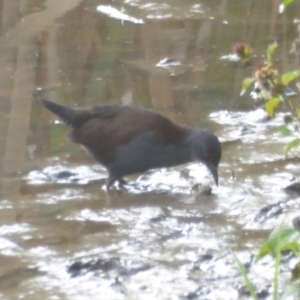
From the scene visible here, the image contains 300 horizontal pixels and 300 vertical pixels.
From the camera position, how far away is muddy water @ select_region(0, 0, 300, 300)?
414 cm

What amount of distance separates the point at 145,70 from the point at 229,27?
1.78 metres

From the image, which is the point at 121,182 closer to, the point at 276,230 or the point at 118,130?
the point at 118,130

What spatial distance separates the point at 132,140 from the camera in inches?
239

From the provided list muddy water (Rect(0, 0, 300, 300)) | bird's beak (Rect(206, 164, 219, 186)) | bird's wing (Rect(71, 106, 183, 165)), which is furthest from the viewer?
bird's wing (Rect(71, 106, 183, 165))

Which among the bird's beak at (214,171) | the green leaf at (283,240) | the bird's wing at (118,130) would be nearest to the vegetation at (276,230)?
the green leaf at (283,240)

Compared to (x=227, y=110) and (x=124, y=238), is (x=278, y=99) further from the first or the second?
(x=227, y=110)

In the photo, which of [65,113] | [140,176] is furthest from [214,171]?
[65,113]

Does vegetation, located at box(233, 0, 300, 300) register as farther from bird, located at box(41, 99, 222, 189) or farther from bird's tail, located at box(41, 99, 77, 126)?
bird's tail, located at box(41, 99, 77, 126)

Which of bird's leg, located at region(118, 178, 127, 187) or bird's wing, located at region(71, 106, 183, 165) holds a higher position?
bird's wing, located at region(71, 106, 183, 165)

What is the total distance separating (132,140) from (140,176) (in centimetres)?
31

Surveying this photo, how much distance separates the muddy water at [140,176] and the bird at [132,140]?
14cm

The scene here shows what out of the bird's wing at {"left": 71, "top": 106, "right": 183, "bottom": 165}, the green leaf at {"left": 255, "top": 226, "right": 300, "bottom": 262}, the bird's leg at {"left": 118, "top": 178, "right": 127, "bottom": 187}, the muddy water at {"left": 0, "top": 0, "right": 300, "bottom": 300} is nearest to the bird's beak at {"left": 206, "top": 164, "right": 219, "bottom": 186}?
the muddy water at {"left": 0, "top": 0, "right": 300, "bottom": 300}

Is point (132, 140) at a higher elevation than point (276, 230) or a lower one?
lower

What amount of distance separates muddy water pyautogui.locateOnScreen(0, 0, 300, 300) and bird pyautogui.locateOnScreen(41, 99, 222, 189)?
0.14 meters
